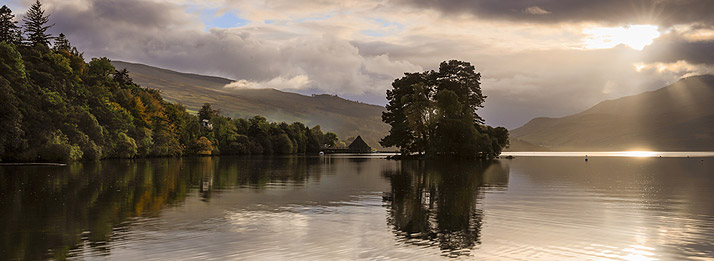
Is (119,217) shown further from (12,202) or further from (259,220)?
(12,202)

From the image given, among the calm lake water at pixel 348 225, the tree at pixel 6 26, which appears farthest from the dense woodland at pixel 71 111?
the calm lake water at pixel 348 225

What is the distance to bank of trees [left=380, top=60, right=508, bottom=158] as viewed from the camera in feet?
380

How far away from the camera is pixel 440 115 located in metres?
116

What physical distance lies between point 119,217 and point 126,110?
111108mm

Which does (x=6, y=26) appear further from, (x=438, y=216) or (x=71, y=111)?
(x=438, y=216)

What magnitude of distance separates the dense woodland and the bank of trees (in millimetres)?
56740

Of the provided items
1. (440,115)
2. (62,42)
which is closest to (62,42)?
(62,42)

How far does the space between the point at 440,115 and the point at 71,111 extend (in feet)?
229

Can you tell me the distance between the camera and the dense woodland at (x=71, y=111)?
281 feet

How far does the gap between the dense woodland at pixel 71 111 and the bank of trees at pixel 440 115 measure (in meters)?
56.7

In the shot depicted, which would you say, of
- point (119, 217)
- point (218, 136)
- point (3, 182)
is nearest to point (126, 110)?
point (218, 136)

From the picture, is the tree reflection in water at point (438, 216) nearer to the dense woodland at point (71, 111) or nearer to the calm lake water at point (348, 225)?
the calm lake water at point (348, 225)

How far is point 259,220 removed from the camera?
24312mm

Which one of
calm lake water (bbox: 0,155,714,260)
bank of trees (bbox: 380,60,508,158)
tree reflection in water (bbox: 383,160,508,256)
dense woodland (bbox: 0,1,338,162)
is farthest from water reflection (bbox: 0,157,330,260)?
bank of trees (bbox: 380,60,508,158)
